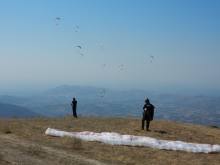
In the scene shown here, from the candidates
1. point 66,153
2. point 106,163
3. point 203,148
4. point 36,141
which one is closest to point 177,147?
point 203,148

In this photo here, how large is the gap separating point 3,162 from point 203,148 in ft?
40.7

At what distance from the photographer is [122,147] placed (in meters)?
17.1

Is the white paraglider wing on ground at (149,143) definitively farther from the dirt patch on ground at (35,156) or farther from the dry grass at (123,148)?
the dirt patch on ground at (35,156)

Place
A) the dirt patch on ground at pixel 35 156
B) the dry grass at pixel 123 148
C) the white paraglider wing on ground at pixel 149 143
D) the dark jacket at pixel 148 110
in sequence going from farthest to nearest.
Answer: the dark jacket at pixel 148 110
the white paraglider wing on ground at pixel 149 143
the dry grass at pixel 123 148
the dirt patch on ground at pixel 35 156

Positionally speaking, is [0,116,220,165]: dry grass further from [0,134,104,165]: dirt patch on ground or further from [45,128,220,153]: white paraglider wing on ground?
[45,128,220,153]: white paraglider wing on ground

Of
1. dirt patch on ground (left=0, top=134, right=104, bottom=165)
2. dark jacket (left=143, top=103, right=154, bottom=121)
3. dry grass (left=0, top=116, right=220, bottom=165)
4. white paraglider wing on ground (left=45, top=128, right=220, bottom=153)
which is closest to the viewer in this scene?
dirt patch on ground (left=0, top=134, right=104, bottom=165)

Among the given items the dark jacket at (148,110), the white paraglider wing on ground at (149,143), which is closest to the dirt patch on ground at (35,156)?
the white paraglider wing on ground at (149,143)

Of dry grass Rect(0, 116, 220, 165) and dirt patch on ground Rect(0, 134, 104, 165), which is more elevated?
dirt patch on ground Rect(0, 134, 104, 165)

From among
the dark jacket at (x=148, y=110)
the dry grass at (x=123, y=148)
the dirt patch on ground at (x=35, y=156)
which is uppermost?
the dark jacket at (x=148, y=110)

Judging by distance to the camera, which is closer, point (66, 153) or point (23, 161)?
point (23, 161)

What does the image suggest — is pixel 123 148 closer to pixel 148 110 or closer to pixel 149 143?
pixel 149 143

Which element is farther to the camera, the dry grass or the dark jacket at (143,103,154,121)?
the dark jacket at (143,103,154,121)

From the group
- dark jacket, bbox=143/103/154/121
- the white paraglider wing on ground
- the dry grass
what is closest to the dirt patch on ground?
the dry grass

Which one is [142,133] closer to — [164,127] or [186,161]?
[164,127]
